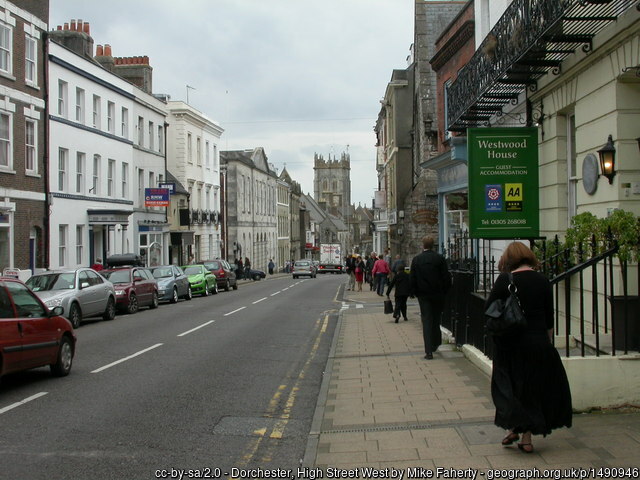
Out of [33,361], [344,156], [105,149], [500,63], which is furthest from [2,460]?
[344,156]

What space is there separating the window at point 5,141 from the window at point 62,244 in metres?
5.13

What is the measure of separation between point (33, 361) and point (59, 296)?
8.97 metres

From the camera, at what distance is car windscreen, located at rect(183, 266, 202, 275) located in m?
35.3

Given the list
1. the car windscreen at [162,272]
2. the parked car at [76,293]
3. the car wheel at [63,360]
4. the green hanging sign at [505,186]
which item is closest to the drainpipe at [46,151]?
the car windscreen at [162,272]

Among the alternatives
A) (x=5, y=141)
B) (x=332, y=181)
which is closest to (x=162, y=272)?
(x=5, y=141)

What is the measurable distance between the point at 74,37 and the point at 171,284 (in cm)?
1449

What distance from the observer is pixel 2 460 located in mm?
6457

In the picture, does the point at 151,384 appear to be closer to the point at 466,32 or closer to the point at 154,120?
the point at 466,32

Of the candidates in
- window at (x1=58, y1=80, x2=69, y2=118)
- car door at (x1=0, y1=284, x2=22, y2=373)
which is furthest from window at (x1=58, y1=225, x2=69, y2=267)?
car door at (x1=0, y1=284, x2=22, y2=373)

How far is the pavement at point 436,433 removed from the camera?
5.83 m

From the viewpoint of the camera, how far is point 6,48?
26172 mm

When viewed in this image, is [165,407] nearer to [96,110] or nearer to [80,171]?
[80,171]

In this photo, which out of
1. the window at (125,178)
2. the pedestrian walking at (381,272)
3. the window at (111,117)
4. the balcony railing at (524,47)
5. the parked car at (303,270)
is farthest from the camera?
the parked car at (303,270)

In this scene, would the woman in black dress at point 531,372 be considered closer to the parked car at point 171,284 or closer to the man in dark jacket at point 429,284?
the man in dark jacket at point 429,284
